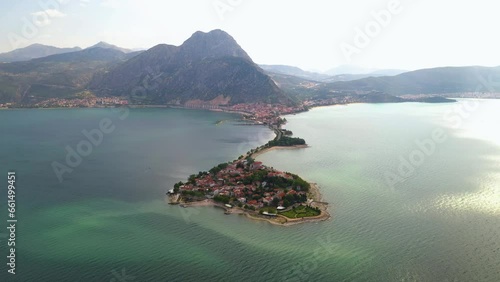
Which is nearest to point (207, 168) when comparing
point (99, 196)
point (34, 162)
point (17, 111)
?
point (99, 196)

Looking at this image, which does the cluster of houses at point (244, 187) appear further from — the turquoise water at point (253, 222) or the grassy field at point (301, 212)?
the turquoise water at point (253, 222)

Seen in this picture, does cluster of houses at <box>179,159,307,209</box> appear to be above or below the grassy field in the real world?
above

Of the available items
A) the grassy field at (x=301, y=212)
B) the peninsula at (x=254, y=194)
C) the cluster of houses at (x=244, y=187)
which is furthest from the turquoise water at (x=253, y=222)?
the cluster of houses at (x=244, y=187)

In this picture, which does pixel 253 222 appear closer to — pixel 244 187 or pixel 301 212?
pixel 301 212

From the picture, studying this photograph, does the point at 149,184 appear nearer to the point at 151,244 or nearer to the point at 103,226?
the point at 103,226

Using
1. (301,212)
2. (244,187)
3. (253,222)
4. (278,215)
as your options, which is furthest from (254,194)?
(301,212)

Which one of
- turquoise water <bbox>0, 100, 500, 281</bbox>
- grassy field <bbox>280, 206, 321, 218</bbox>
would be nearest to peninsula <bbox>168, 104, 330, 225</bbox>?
grassy field <bbox>280, 206, 321, 218</bbox>

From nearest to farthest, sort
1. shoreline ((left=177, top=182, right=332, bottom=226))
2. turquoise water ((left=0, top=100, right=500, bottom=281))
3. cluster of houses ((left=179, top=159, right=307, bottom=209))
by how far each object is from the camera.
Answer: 1. turquoise water ((left=0, top=100, right=500, bottom=281))
2. shoreline ((left=177, top=182, right=332, bottom=226))
3. cluster of houses ((left=179, top=159, right=307, bottom=209))

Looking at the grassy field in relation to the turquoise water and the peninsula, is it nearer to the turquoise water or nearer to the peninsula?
the peninsula
